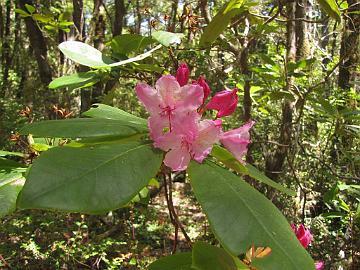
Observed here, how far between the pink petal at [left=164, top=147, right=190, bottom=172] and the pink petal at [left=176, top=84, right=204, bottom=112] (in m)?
0.08

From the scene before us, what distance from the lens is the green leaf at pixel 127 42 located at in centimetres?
128

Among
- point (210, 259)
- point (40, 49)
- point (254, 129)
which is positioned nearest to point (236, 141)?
point (210, 259)

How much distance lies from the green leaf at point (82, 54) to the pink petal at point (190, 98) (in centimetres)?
37

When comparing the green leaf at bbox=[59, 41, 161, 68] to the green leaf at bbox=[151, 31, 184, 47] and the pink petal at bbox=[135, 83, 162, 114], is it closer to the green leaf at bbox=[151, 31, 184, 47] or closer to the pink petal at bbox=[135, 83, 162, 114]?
the green leaf at bbox=[151, 31, 184, 47]

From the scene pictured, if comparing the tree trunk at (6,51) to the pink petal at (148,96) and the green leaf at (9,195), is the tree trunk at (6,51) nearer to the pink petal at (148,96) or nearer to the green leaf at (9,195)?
the green leaf at (9,195)

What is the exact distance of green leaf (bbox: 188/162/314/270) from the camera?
1.63 ft

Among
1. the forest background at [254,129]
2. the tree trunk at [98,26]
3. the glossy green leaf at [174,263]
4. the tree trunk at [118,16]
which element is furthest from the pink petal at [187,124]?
the tree trunk at [118,16]

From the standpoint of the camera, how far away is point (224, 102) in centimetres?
82

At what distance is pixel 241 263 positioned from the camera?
→ 0.67 metres

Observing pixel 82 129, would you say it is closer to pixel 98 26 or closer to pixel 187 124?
pixel 187 124

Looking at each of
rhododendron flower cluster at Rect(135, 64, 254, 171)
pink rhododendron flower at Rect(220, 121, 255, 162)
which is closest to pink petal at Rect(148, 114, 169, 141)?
rhododendron flower cluster at Rect(135, 64, 254, 171)

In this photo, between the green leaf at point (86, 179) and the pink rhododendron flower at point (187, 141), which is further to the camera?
the pink rhododendron flower at point (187, 141)

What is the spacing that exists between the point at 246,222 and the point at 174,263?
249 millimetres

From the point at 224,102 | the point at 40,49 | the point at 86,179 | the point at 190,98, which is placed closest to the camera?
the point at 86,179
